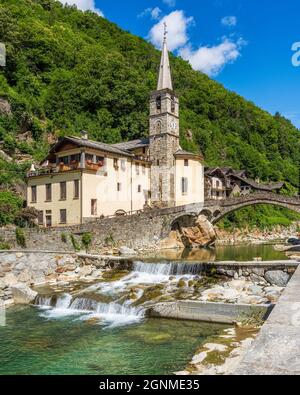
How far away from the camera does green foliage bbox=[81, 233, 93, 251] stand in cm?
2819

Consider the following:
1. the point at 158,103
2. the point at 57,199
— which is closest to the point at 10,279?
the point at 57,199

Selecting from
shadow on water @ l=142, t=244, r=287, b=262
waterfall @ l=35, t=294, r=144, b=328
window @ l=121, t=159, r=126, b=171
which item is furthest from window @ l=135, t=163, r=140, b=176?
waterfall @ l=35, t=294, r=144, b=328

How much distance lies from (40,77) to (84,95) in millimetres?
8113

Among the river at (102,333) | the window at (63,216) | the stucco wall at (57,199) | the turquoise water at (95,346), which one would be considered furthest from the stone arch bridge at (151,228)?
the turquoise water at (95,346)

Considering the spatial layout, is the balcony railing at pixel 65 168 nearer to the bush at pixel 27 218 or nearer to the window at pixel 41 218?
the window at pixel 41 218

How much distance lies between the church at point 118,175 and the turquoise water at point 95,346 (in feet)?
66.2

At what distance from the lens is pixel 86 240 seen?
28.4 metres

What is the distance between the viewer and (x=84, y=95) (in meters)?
58.5

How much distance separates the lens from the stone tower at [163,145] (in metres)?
43.4

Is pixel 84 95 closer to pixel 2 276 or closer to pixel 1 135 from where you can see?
pixel 1 135

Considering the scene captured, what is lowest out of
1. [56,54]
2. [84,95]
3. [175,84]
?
[84,95]

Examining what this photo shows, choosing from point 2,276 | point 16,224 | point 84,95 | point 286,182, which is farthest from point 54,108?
point 286,182

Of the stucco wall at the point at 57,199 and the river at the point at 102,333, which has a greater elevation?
the stucco wall at the point at 57,199

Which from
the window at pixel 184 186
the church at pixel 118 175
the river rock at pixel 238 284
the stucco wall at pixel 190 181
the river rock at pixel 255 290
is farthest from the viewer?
the window at pixel 184 186
